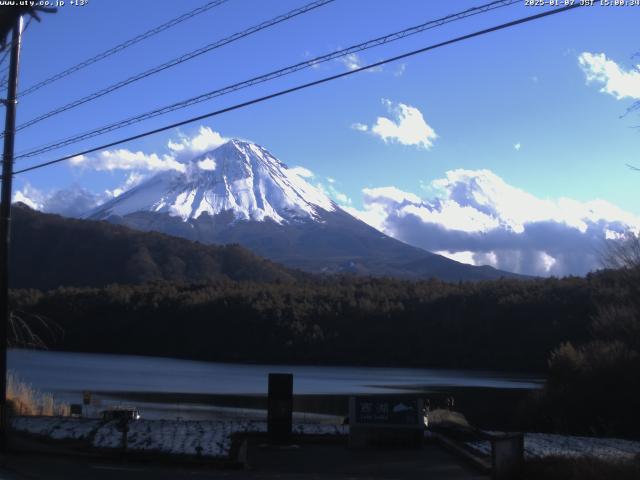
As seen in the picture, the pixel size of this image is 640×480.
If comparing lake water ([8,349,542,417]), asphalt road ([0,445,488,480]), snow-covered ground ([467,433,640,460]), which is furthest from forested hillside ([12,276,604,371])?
asphalt road ([0,445,488,480])

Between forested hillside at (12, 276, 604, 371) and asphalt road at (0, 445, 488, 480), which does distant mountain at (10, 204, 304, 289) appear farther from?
asphalt road at (0, 445, 488, 480)

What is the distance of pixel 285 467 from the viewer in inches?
595

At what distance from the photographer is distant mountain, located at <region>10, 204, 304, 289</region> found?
490 ft

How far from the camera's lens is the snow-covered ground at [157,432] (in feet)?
54.4

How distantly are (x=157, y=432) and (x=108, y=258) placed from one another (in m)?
142

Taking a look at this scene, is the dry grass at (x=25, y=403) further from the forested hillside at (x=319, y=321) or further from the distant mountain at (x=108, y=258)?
the distant mountain at (x=108, y=258)

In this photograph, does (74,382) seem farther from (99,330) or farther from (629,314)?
(99,330)

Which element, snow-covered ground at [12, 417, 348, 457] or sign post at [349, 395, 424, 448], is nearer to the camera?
snow-covered ground at [12, 417, 348, 457]

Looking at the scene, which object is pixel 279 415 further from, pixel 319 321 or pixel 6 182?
pixel 319 321

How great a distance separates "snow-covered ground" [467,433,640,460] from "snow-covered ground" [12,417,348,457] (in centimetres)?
378

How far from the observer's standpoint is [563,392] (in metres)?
36.9

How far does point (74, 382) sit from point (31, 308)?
51.7 m

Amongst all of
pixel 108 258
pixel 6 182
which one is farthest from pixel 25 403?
pixel 108 258

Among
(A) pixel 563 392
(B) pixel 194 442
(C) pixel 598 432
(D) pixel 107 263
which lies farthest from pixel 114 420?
(D) pixel 107 263
